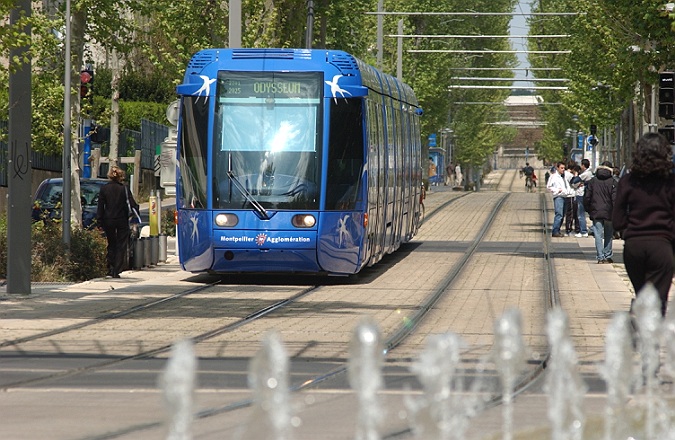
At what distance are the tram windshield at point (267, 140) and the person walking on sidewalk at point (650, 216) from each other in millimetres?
9161

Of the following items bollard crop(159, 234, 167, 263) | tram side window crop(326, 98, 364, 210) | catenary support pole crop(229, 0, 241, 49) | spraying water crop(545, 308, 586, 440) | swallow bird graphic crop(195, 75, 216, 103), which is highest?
catenary support pole crop(229, 0, 241, 49)

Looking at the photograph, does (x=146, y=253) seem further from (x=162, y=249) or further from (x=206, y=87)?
(x=206, y=87)

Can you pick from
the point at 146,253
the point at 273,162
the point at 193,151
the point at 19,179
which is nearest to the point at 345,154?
the point at 273,162

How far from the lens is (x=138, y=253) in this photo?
25594 millimetres

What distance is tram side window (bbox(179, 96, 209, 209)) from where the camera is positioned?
21078mm

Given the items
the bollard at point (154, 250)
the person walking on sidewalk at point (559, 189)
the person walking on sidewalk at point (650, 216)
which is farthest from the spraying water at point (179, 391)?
the person walking on sidewalk at point (559, 189)

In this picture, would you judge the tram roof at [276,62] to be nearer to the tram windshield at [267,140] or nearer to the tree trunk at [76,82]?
the tram windshield at [267,140]

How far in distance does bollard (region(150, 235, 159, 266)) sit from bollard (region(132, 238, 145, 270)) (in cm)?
73

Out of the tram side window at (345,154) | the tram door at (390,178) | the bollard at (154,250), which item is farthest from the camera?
the bollard at (154,250)

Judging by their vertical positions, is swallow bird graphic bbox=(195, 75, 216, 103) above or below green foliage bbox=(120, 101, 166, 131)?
below

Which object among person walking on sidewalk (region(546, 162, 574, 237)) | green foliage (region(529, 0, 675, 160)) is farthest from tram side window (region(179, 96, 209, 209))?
person walking on sidewalk (region(546, 162, 574, 237))

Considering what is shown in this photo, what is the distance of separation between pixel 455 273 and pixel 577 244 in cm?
1047

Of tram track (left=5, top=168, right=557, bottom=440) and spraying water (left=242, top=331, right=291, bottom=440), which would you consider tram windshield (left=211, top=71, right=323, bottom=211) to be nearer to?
tram track (left=5, top=168, right=557, bottom=440)

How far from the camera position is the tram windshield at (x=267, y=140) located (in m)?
21.0
